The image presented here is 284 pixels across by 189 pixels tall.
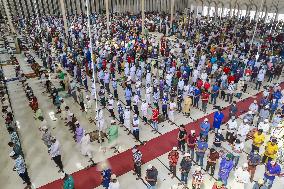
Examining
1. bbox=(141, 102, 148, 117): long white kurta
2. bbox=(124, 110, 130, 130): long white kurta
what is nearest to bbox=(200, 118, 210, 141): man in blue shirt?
bbox=(141, 102, 148, 117): long white kurta

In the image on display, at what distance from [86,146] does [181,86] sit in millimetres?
5530

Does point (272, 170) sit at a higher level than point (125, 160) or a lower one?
higher

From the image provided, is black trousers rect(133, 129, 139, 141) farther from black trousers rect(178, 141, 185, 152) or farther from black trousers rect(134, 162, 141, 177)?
black trousers rect(134, 162, 141, 177)

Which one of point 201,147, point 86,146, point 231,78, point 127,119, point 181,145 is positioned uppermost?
point 231,78

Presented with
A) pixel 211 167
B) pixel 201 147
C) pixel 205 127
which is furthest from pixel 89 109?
pixel 211 167

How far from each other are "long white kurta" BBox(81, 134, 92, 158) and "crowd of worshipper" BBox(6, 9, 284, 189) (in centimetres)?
7

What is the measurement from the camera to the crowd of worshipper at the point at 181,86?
7891 millimetres

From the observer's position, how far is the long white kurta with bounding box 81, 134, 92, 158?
28.3 ft

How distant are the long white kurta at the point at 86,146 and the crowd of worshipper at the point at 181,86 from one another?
0.07 meters

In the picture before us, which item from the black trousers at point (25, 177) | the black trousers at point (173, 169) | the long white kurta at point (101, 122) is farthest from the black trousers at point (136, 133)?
the black trousers at point (25, 177)

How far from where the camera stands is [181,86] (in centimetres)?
1227

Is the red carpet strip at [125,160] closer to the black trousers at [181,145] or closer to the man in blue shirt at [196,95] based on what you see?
the black trousers at [181,145]

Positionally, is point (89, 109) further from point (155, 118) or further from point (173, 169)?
point (173, 169)

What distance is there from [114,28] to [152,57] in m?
8.32
